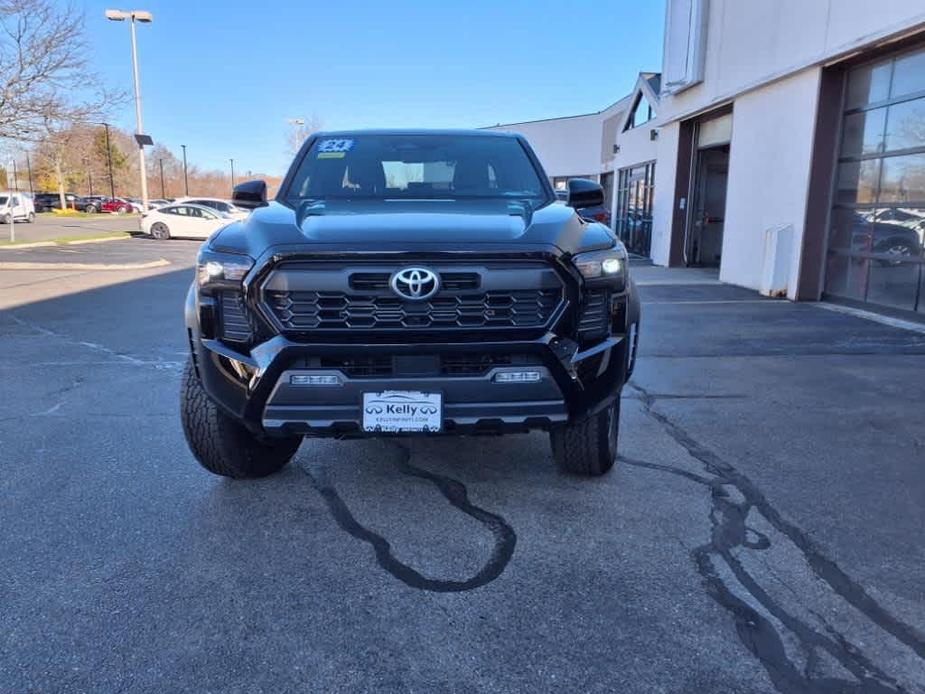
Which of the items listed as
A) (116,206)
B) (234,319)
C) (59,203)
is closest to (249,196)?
(234,319)

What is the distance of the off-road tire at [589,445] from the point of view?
356 centimetres

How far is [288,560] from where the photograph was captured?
2.99m

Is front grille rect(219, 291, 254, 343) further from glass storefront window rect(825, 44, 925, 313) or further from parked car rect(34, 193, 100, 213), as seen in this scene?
parked car rect(34, 193, 100, 213)

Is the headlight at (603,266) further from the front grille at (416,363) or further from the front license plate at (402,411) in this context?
the front license plate at (402,411)

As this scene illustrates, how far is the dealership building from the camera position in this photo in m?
9.23

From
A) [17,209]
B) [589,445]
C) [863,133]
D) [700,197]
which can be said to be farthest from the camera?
[17,209]

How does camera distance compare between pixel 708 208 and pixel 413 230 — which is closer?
pixel 413 230

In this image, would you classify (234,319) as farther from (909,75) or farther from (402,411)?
(909,75)

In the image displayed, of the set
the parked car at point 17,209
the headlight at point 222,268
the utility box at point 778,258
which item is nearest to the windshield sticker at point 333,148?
the headlight at point 222,268

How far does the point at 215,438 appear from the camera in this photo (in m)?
3.50

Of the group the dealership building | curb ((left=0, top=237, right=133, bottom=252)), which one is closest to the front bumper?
the dealership building

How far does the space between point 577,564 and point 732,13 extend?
43.0 ft

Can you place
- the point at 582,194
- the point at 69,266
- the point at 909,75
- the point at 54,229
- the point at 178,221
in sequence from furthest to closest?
1. the point at 54,229
2. the point at 178,221
3. the point at 69,266
4. the point at 909,75
5. the point at 582,194

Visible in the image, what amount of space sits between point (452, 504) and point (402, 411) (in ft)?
2.67
